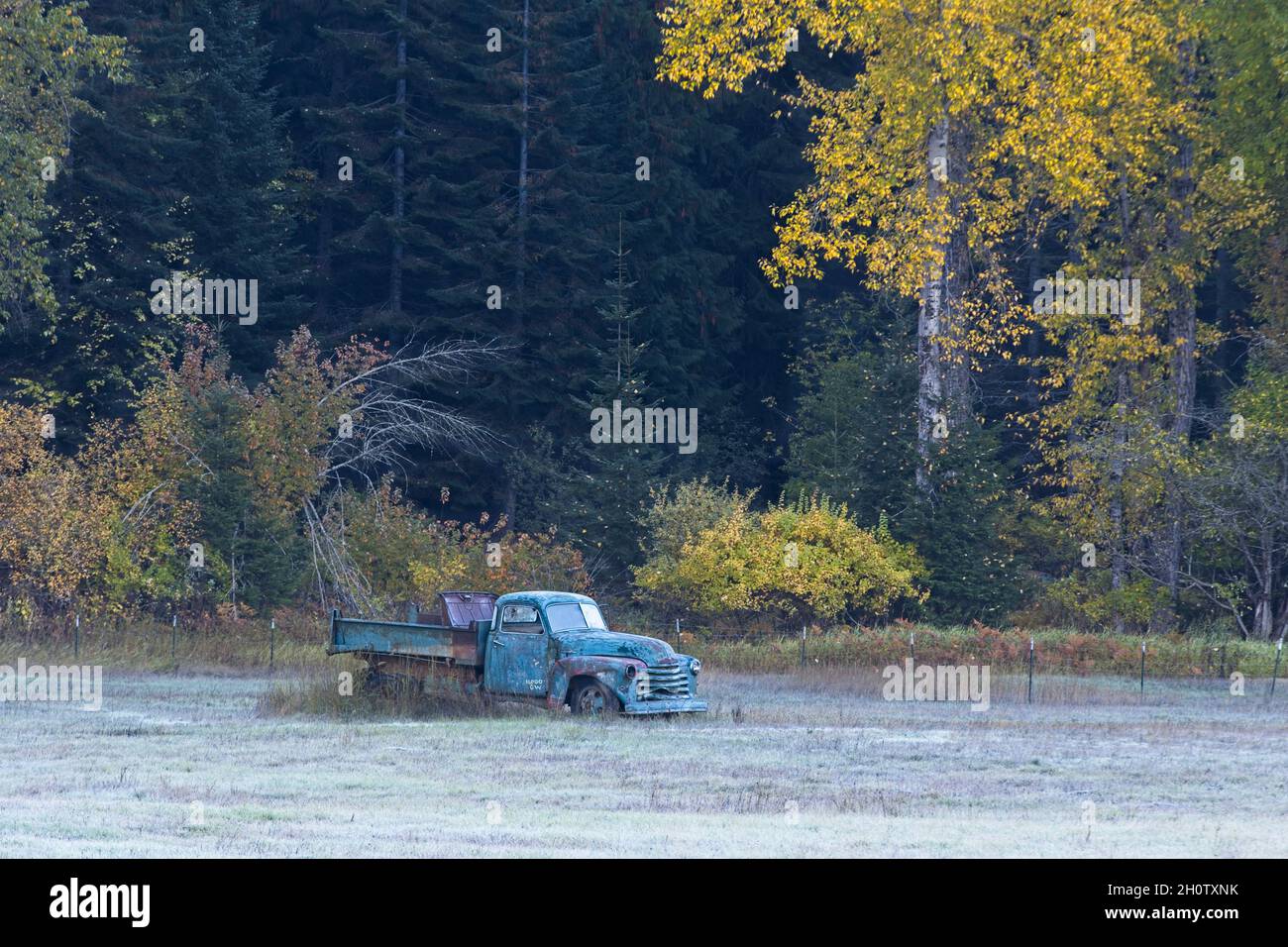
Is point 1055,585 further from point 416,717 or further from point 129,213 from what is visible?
point 129,213

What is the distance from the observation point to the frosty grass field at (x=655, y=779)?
13.5 metres

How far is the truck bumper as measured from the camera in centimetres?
2262

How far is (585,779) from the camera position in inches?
685

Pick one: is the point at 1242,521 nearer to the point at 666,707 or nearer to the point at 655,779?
the point at 666,707

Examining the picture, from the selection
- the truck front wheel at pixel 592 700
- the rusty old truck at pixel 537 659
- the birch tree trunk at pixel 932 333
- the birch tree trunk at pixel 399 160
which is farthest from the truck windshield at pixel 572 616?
the birch tree trunk at pixel 399 160

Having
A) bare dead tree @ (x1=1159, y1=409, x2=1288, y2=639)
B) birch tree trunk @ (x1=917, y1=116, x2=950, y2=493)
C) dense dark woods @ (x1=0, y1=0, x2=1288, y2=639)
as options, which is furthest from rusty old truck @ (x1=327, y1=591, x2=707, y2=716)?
bare dead tree @ (x1=1159, y1=409, x2=1288, y2=639)

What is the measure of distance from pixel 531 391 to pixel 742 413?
836 centimetres

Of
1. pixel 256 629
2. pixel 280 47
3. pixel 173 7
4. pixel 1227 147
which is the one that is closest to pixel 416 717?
pixel 256 629

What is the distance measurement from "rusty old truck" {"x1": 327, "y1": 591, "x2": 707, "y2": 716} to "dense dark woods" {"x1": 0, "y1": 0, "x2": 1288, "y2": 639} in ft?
36.4

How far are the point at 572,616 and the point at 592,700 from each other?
4.85 feet

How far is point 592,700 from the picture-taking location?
2295 cm

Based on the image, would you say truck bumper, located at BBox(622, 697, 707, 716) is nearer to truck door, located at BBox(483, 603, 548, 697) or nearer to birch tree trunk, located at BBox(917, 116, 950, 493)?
truck door, located at BBox(483, 603, 548, 697)

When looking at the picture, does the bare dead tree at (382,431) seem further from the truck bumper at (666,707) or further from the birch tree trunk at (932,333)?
the truck bumper at (666,707)

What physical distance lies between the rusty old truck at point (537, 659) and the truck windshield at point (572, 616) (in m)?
0.01
